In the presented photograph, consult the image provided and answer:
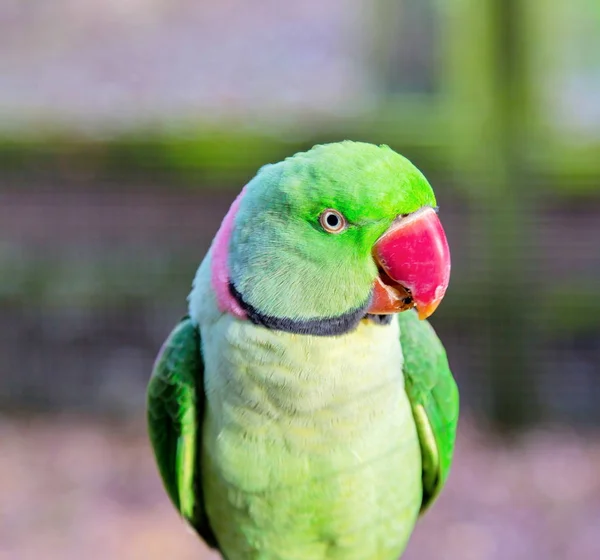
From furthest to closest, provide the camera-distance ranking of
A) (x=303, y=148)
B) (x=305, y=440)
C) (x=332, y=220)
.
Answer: (x=303, y=148) → (x=305, y=440) → (x=332, y=220)

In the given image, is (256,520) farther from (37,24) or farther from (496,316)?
(37,24)

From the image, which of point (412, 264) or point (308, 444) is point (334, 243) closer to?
point (412, 264)

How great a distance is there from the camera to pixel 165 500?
6.42 feet

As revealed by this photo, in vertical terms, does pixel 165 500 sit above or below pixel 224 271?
below

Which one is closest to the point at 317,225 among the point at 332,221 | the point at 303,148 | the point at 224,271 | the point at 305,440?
the point at 332,221

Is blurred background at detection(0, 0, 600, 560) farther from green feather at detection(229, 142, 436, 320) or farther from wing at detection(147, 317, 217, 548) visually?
green feather at detection(229, 142, 436, 320)

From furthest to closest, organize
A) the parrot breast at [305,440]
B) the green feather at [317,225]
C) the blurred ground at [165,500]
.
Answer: the blurred ground at [165,500] < the parrot breast at [305,440] < the green feather at [317,225]

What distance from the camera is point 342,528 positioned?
2.74 ft

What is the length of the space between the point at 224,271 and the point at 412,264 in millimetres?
184

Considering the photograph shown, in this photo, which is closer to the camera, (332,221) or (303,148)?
(332,221)

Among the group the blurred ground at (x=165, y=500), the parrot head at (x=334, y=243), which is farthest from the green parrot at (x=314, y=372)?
the blurred ground at (x=165, y=500)

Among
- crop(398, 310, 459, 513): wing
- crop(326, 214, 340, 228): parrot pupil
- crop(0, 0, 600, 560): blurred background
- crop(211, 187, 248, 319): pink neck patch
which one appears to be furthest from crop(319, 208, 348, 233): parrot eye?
crop(0, 0, 600, 560): blurred background

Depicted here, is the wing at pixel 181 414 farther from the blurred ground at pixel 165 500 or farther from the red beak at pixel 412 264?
the blurred ground at pixel 165 500

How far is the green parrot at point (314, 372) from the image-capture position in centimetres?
67
